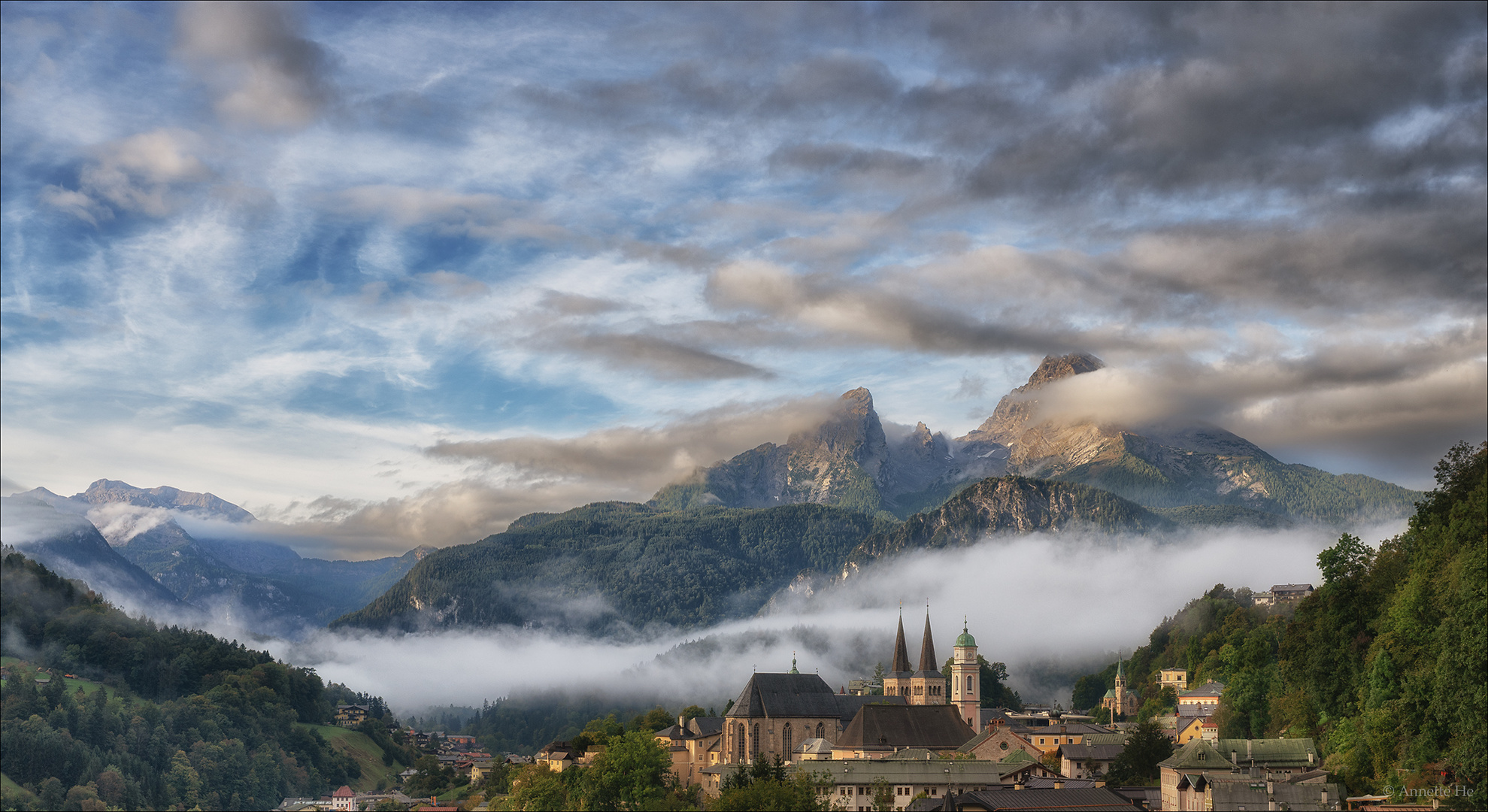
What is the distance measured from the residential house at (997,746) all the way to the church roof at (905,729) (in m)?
4.59

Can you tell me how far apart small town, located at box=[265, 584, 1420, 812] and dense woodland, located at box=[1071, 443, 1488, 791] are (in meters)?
3.23

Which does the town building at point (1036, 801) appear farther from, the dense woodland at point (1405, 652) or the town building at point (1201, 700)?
the town building at point (1201, 700)

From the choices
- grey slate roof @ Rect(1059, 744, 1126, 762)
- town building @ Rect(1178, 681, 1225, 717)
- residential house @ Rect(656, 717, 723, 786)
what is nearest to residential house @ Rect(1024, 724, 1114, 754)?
grey slate roof @ Rect(1059, 744, 1126, 762)

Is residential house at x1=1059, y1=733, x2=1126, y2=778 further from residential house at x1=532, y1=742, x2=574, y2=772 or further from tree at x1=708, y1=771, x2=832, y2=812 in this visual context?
residential house at x1=532, y1=742, x2=574, y2=772

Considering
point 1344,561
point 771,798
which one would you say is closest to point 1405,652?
point 1344,561

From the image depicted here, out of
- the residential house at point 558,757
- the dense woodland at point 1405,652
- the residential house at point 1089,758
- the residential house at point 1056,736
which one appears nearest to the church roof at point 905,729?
the residential house at point 1056,736

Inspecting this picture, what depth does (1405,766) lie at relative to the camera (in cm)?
8250

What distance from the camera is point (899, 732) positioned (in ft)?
499

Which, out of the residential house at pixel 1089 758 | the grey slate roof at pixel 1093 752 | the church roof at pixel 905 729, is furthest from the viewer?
the church roof at pixel 905 729

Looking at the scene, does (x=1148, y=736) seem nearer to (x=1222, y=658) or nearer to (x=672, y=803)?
(x=672, y=803)

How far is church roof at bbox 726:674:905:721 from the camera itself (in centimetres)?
16525

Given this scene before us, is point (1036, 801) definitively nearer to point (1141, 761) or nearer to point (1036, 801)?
point (1036, 801)

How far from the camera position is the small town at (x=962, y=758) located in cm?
10094

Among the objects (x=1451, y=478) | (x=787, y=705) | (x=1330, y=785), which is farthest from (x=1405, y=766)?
(x=787, y=705)
